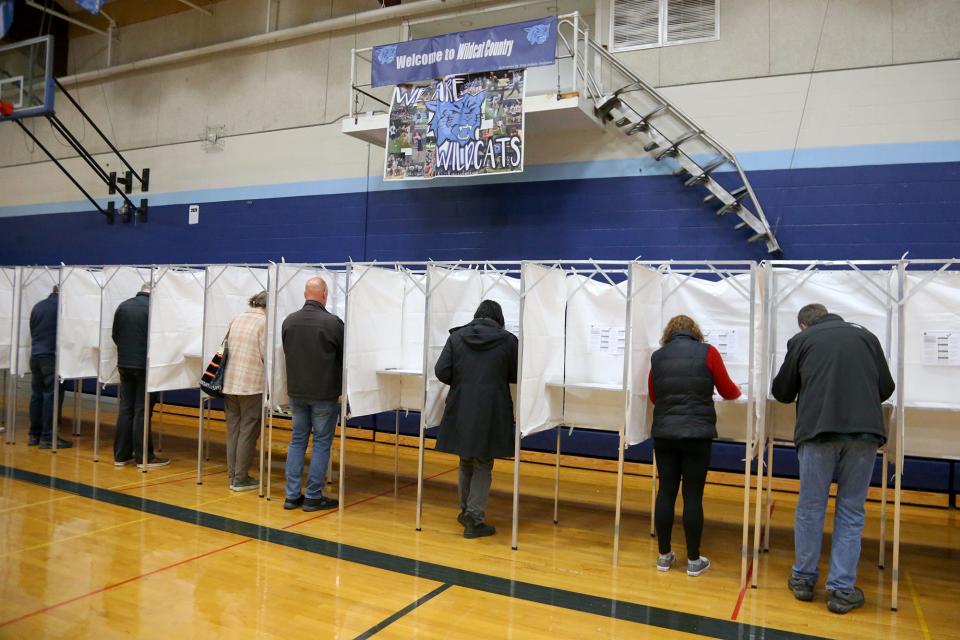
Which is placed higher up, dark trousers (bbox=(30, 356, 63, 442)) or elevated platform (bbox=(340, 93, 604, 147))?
elevated platform (bbox=(340, 93, 604, 147))

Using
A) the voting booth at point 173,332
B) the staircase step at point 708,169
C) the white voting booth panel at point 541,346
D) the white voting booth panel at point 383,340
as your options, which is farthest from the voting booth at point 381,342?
the staircase step at point 708,169

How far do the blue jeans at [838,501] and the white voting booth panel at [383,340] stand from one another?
2.62 metres

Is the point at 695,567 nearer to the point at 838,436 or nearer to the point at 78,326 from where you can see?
the point at 838,436

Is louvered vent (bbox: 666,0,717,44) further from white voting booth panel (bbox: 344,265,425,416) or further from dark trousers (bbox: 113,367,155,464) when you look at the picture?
dark trousers (bbox: 113,367,155,464)

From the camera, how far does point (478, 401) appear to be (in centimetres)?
414

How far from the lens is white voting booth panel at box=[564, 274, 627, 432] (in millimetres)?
4359

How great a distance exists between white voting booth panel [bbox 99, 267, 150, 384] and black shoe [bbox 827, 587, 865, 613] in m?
5.77

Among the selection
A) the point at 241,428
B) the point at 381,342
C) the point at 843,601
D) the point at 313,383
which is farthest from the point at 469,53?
the point at 843,601

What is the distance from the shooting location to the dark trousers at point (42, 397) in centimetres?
648

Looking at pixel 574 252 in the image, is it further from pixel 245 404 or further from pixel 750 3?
pixel 245 404

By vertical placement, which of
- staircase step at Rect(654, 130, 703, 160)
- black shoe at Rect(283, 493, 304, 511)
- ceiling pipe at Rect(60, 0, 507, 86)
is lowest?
black shoe at Rect(283, 493, 304, 511)

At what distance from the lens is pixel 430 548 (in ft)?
13.1

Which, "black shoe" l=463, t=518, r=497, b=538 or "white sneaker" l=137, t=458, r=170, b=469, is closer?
"black shoe" l=463, t=518, r=497, b=538

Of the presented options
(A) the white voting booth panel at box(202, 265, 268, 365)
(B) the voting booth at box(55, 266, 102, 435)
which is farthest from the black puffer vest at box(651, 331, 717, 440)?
(B) the voting booth at box(55, 266, 102, 435)
